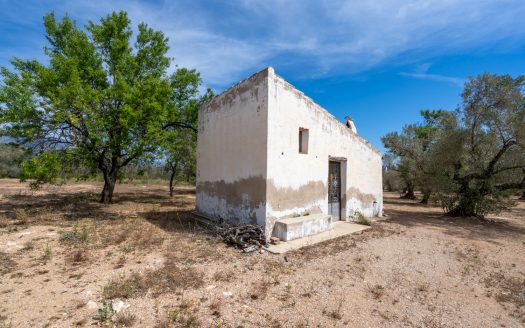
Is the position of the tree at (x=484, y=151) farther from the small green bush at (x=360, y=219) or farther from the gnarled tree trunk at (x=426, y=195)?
the small green bush at (x=360, y=219)

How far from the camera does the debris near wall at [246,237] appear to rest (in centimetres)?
675

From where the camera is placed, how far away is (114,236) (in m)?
7.55

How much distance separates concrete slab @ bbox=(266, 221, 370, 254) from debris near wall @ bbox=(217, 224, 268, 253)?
1.18 ft

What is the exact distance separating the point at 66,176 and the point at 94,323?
9591 mm

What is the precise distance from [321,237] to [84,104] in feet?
31.1

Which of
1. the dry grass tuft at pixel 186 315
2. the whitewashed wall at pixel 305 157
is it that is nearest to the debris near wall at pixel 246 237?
the whitewashed wall at pixel 305 157

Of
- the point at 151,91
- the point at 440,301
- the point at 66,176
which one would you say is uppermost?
the point at 151,91

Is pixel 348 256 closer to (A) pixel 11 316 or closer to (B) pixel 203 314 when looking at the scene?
(B) pixel 203 314

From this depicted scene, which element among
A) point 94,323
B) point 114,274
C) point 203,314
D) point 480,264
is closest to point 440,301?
point 480,264

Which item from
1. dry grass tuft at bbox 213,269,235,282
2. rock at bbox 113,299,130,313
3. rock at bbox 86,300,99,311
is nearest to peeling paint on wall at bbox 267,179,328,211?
dry grass tuft at bbox 213,269,235,282

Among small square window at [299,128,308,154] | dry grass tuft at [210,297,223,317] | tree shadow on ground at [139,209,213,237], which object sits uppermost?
small square window at [299,128,308,154]

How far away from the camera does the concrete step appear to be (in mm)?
7220

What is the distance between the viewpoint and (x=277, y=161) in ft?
→ 24.7

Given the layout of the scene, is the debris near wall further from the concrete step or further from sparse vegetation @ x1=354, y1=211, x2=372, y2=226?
sparse vegetation @ x1=354, y1=211, x2=372, y2=226
